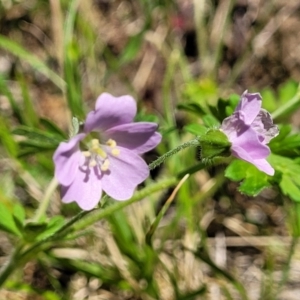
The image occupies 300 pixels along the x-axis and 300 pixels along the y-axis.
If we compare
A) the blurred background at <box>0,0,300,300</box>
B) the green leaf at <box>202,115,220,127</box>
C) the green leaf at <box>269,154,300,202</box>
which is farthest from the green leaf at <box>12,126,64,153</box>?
the green leaf at <box>269,154,300,202</box>

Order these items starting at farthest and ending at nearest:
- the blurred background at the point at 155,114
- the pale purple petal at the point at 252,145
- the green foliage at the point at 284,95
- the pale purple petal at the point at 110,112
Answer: the green foliage at the point at 284,95, the blurred background at the point at 155,114, the pale purple petal at the point at 110,112, the pale purple petal at the point at 252,145

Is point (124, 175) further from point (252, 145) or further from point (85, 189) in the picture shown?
point (252, 145)

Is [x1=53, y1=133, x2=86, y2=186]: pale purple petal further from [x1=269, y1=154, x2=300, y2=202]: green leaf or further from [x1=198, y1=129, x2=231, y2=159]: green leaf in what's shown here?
[x1=269, y1=154, x2=300, y2=202]: green leaf

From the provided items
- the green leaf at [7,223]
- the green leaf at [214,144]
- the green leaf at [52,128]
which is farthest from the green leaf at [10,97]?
the green leaf at [214,144]

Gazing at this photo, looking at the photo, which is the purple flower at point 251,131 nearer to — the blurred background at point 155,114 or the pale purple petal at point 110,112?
the pale purple petal at point 110,112

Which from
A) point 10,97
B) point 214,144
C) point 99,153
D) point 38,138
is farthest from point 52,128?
point 214,144

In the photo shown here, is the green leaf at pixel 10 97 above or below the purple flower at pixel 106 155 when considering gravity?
above
